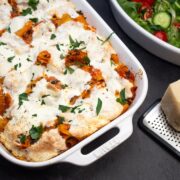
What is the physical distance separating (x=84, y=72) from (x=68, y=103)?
17 centimetres

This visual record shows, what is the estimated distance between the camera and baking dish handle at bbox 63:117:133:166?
1668mm

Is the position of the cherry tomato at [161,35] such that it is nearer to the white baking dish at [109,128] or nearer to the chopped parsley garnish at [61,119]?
the white baking dish at [109,128]

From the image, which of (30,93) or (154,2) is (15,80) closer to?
(30,93)

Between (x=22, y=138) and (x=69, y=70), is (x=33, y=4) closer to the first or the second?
(x=69, y=70)

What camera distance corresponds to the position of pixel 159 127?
201cm

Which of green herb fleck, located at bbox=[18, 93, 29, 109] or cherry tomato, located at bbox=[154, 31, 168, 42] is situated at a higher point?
cherry tomato, located at bbox=[154, 31, 168, 42]

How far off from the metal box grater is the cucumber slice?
17.7 inches

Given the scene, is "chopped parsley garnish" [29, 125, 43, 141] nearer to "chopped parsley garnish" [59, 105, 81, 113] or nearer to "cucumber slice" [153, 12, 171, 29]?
"chopped parsley garnish" [59, 105, 81, 113]

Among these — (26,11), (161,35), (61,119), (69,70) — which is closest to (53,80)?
(69,70)

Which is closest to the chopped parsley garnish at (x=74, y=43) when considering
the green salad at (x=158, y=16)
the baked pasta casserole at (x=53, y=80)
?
the baked pasta casserole at (x=53, y=80)

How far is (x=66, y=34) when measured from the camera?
2.01m

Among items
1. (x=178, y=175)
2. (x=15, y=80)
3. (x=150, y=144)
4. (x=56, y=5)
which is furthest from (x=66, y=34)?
(x=178, y=175)

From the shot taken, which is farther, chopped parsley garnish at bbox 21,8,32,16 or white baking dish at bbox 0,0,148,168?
chopped parsley garnish at bbox 21,8,32,16

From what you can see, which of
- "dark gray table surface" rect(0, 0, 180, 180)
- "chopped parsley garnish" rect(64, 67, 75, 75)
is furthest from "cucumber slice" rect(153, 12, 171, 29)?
"chopped parsley garnish" rect(64, 67, 75, 75)
